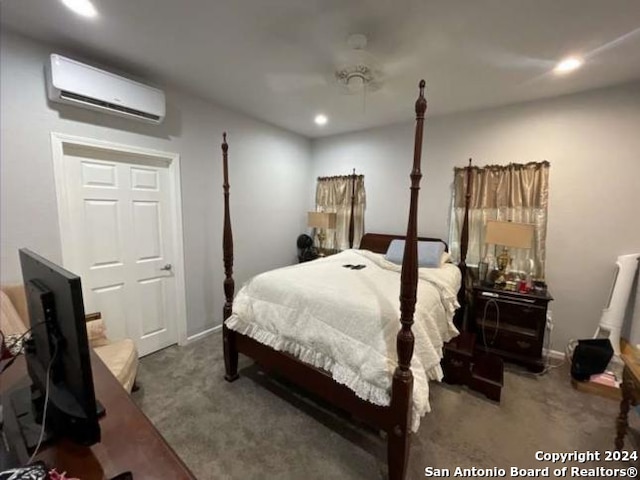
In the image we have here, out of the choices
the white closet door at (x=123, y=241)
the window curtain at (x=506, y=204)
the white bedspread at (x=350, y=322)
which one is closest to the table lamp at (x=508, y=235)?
the window curtain at (x=506, y=204)

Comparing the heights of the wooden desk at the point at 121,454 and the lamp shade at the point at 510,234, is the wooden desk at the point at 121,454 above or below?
below

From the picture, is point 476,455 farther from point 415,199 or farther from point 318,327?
point 415,199

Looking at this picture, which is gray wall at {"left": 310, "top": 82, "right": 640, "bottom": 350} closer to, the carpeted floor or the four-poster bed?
the carpeted floor

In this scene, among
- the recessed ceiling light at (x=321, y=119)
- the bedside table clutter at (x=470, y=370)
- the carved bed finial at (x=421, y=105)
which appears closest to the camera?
the carved bed finial at (x=421, y=105)

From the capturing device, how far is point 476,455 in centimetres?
177

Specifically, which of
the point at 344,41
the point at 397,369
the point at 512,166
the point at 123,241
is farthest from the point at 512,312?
→ the point at 123,241

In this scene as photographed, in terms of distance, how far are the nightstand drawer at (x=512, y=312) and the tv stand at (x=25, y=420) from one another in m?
3.10

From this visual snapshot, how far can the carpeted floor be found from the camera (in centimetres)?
171

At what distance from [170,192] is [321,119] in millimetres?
2045

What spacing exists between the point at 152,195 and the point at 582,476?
3831 millimetres

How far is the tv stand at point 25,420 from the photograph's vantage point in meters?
0.81

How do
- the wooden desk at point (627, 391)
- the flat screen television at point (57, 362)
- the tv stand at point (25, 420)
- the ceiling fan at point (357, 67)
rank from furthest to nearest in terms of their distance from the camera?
the ceiling fan at point (357, 67) < the wooden desk at point (627, 391) < the tv stand at point (25, 420) < the flat screen television at point (57, 362)

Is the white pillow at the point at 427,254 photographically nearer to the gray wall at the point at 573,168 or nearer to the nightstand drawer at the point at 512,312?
the gray wall at the point at 573,168

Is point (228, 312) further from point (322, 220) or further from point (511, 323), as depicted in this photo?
point (511, 323)
